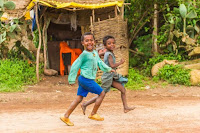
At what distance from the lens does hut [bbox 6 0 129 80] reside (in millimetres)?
9242

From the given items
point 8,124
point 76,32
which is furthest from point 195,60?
point 8,124

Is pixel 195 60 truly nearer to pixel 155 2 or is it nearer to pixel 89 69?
pixel 155 2

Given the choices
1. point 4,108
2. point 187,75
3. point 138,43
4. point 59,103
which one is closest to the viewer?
point 4,108

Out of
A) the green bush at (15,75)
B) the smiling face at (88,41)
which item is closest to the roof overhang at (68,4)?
the green bush at (15,75)

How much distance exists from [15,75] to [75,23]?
2.75m

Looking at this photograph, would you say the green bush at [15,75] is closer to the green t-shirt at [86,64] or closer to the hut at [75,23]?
the hut at [75,23]

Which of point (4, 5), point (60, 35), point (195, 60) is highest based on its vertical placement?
point (4, 5)

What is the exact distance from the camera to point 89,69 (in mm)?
4738

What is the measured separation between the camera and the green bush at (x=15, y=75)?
27.5 ft

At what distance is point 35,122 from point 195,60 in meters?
6.67

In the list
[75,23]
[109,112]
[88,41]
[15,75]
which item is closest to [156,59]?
[75,23]

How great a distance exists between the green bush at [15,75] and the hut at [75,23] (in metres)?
0.44

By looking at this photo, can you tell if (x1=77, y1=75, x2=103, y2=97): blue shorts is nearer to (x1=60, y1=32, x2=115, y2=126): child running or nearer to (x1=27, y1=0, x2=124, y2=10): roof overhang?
(x1=60, y1=32, x2=115, y2=126): child running

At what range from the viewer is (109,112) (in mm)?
5730
